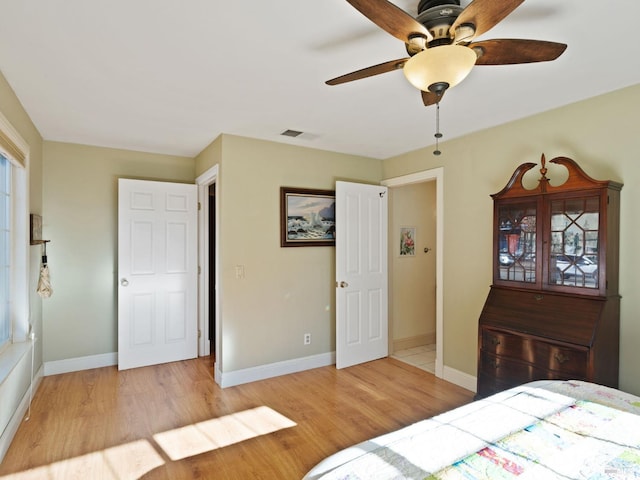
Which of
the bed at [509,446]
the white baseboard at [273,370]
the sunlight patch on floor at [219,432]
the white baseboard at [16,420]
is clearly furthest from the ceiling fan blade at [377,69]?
the white baseboard at [16,420]

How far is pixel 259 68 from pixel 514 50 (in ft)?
4.42

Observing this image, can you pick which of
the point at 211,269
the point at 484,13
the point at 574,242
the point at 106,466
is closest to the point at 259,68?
the point at 484,13

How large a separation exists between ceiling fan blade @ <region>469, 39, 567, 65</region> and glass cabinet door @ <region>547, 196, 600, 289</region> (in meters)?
1.25

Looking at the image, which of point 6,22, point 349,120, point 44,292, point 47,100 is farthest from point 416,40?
point 44,292

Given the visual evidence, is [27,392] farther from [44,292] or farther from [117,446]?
[117,446]

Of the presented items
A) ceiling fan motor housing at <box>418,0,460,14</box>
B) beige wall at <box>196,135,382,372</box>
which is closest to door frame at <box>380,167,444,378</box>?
beige wall at <box>196,135,382,372</box>

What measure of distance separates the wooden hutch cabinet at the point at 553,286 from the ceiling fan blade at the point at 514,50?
3.80ft

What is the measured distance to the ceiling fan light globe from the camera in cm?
134

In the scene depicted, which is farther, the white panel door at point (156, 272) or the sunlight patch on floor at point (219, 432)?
the white panel door at point (156, 272)

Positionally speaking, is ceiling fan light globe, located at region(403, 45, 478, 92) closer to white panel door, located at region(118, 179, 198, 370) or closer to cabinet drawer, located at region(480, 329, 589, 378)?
cabinet drawer, located at region(480, 329, 589, 378)

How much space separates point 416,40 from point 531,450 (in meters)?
1.50

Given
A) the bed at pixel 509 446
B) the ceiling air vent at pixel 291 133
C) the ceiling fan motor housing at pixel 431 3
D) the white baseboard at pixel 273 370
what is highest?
the ceiling air vent at pixel 291 133

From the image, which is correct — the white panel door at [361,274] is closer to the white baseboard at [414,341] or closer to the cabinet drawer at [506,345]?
the white baseboard at [414,341]

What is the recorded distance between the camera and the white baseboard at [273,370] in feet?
11.3
